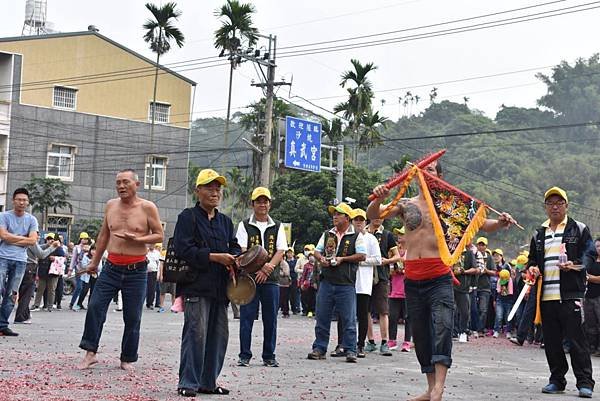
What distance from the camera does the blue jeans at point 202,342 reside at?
8.20 meters

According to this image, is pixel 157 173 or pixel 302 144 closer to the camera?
pixel 302 144

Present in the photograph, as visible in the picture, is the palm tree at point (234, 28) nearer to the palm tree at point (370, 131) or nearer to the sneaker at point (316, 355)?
the palm tree at point (370, 131)

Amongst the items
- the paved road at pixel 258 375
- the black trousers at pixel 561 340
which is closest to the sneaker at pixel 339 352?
the paved road at pixel 258 375

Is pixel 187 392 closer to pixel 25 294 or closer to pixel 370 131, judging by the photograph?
pixel 25 294

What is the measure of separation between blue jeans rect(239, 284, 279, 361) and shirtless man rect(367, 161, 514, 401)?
2.76 meters

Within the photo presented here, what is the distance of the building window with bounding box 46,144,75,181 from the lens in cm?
4756

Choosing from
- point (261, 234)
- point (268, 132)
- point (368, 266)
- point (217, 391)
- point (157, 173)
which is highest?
point (157, 173)

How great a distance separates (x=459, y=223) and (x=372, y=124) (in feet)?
132

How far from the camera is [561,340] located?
1005 cm

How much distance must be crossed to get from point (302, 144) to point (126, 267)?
85.1ft

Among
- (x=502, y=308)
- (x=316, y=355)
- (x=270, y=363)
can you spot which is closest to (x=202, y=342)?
(x=270, y=363)

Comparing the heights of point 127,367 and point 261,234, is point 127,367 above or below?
below

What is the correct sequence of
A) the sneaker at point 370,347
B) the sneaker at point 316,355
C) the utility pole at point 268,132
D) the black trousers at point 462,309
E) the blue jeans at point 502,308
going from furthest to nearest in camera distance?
the utility pole at point 268,132 < the blue jeans at point 502,308 < the black trousers at point 462,309 < the sneaker at point 370,347 < the sneaker at point 316,355

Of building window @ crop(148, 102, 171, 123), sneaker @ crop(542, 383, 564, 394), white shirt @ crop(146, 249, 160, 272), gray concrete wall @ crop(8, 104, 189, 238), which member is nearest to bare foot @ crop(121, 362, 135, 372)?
sneaker @ crop(542, 383, 564, 394)
